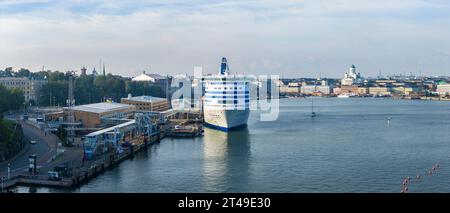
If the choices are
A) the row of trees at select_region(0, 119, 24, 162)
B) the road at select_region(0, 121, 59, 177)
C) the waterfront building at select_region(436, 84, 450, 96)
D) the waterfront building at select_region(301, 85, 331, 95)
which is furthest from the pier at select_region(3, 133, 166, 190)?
the waterfront building at select_region(301, 85, 331, 95)

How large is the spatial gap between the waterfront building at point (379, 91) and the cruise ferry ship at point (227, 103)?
101ft

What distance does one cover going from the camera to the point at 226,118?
36.3 feet

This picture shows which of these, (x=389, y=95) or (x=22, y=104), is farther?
(x=389, y=95)

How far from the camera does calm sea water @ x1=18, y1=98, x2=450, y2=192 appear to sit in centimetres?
535

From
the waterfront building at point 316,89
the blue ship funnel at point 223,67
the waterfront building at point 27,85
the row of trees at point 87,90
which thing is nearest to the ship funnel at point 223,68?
the blue ship funnel at point 223,67

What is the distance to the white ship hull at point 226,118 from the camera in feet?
36.4

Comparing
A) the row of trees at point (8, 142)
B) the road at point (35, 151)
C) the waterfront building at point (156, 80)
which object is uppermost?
the waterfront building at point (156, 80)

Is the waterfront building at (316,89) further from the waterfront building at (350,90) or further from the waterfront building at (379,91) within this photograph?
the waterfront building at (379,91)

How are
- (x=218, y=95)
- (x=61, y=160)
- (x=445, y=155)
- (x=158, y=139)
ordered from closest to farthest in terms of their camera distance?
(x=61, y=160), (x=445, y=155), (x=158, y=139), (x=218, y=95)
